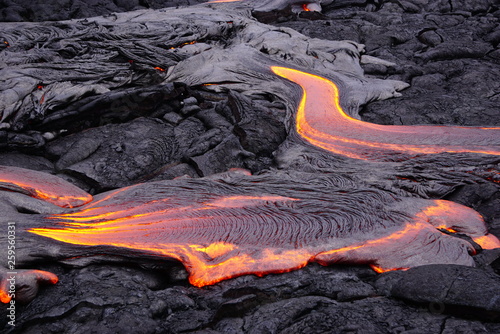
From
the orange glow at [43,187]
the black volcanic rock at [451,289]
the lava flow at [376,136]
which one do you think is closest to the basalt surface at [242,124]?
the black volcanic rock at [451,289]

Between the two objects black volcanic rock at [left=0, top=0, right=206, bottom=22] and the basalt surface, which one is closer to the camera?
the basalt surface

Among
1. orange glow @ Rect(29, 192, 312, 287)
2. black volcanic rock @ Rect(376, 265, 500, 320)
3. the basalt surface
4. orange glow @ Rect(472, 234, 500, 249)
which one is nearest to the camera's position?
black volcanic rock @ Rect(376, 265, 500, 320)

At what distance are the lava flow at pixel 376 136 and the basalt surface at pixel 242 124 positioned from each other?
13 cm

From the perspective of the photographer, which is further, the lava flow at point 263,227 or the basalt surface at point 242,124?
the lava flow at point 263,227

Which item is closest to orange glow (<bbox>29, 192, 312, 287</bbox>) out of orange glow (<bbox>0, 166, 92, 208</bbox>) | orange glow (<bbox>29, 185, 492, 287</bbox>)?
orange glow (<bbox>29, 185, 492, 287</bbox>)

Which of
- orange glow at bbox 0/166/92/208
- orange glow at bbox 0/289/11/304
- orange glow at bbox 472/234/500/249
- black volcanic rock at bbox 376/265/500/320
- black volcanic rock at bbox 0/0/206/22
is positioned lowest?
orange glow at bbox 0/166/92/208

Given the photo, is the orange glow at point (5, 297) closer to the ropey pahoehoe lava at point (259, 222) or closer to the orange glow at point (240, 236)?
the ropey pahoehoe lava at point (259, 222)

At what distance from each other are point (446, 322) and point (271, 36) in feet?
Answer: 16.8

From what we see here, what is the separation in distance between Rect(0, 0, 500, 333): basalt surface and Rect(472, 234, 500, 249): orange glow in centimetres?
9

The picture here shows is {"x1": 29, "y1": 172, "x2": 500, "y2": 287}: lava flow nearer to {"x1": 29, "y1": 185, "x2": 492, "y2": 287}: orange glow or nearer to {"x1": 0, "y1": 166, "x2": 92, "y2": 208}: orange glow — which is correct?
{"x1": 29, "y1": 185, "x2": 492, "y2": 287}: orange glow

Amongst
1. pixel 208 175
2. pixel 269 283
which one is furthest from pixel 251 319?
pixel 208 175

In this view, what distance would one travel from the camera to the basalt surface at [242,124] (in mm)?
2004

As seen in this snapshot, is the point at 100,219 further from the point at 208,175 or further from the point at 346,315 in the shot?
the point at 346,315

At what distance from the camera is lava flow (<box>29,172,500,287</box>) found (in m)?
2.47
